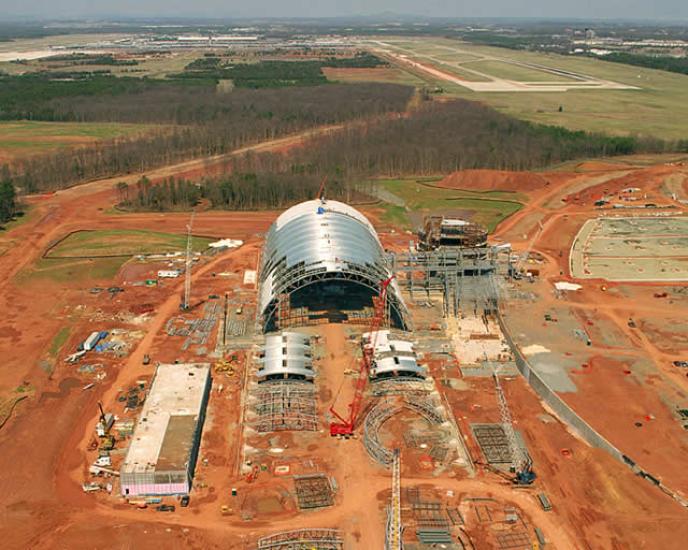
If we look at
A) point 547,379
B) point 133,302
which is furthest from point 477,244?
point 133,302

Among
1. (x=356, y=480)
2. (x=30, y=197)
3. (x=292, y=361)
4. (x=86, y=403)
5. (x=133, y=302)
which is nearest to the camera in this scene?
(x=356, y=480)

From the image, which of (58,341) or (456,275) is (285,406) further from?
(456,275)

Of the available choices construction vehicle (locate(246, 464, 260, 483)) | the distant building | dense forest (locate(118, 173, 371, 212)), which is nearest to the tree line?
dense forest (locate(118, 173, 371, 212))

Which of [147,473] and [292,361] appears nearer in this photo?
[147,473]

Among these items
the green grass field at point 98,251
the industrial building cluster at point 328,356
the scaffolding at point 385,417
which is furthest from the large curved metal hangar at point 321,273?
the green grass field at point 98,251

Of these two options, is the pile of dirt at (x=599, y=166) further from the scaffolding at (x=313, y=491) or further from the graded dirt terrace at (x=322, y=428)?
the scaffolding at (x=313, y=491)

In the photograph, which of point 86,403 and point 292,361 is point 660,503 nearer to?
point 292,361

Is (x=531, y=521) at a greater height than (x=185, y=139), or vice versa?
(x=185, y=139)
